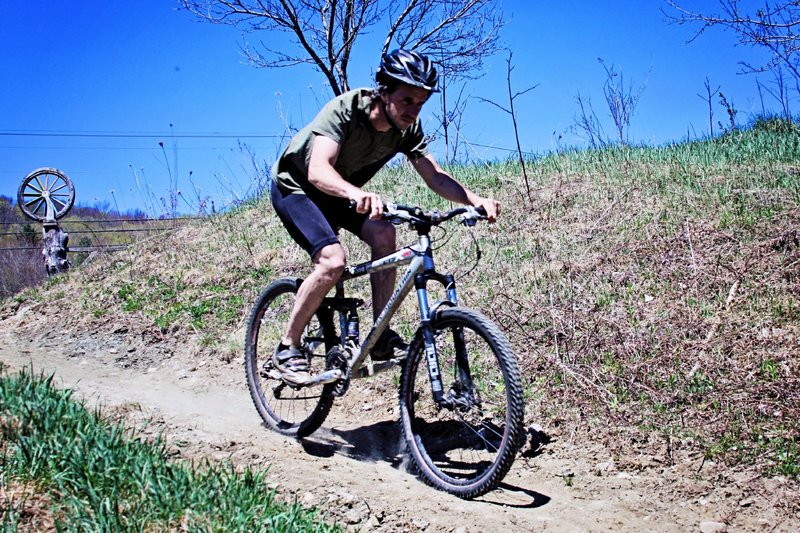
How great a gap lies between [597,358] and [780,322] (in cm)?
132

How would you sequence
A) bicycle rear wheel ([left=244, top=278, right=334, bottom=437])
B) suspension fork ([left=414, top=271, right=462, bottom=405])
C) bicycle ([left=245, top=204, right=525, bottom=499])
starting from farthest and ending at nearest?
bicycle rear wheel ([left=244, top=278, right=334, bottom=437])
suspension fork ([left=414, top=271, right=462, bottom=405])
bicycle ([left=245, top=204, right=525, bottom=499])

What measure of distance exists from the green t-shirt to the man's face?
168 mm

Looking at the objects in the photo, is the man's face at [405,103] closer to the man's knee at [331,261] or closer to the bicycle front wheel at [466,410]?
the man's knee at [331,261]

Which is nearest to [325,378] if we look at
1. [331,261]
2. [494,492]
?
[331,261]

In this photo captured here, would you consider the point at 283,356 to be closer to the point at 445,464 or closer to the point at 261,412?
the point at 261,412

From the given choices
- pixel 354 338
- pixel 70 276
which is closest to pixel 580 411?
pixel 354 338

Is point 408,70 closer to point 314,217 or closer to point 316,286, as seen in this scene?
point 314,217

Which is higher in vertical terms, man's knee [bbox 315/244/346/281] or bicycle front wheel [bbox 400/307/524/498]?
man's knee [bbox 315/244/346/281]

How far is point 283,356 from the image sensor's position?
195 inches

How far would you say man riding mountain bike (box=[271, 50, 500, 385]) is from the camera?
426 centimetres

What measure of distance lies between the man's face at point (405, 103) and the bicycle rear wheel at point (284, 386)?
147cm

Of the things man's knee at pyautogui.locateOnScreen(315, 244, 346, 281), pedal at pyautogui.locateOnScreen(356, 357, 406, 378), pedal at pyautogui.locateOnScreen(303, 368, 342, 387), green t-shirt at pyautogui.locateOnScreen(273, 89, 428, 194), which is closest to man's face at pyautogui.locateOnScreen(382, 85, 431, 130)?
green t-shirt at pyautogui.locateOnScreen(273, 89, 428, 194)

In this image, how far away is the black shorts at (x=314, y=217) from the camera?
4578mm

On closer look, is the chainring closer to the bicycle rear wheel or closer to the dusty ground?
the bicycle rear wheel
